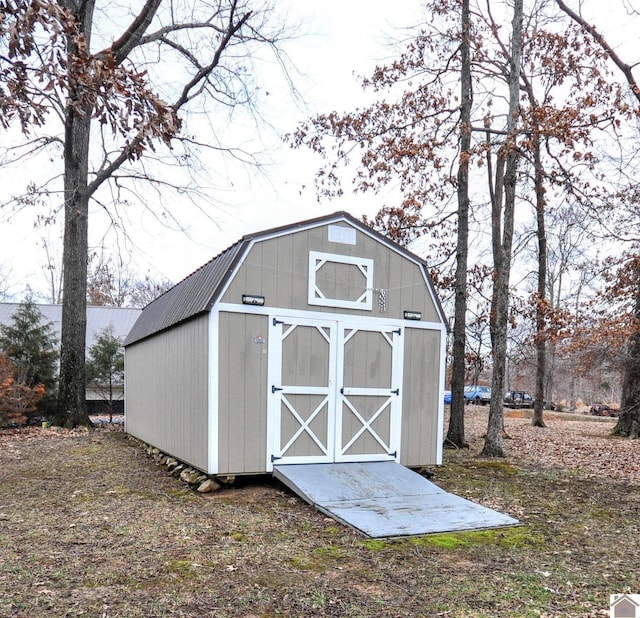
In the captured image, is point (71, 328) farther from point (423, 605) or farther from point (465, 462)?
point (423, 605)

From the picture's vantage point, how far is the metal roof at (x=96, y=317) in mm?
18609

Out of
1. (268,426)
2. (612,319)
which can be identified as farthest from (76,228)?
(612,319)

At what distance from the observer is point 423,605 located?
3.25 m

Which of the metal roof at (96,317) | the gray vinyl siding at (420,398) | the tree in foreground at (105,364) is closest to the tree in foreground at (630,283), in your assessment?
the gray vinyl siding at (420,398)

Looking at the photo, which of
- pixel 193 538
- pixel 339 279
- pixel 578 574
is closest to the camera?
pixel 578 574

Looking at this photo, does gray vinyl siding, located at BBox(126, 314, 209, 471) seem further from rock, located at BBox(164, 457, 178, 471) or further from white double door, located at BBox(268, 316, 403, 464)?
white double door, located at BBox(268, 316, 403, 464)

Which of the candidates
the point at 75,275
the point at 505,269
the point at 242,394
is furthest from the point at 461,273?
the point at 75,275

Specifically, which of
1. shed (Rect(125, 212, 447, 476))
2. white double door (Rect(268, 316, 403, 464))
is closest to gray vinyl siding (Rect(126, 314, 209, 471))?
shed (Rect(125, 212, 447, 476))

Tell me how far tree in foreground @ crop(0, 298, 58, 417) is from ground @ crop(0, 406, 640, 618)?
6764mm

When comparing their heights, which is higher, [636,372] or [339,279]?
[339,279]

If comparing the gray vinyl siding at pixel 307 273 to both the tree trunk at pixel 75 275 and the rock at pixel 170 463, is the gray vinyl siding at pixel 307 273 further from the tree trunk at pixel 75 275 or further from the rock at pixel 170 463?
the tree trunk at pixel 75 275

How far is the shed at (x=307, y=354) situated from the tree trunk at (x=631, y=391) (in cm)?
718

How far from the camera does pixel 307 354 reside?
656cm

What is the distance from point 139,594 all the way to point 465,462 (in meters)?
6.48
